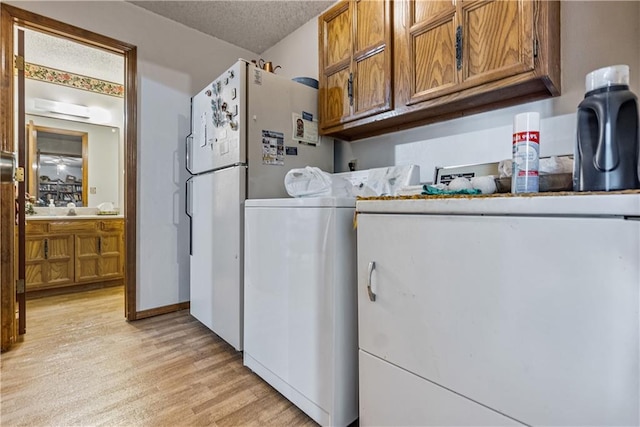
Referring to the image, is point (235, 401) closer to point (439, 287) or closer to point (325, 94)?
point (439, 287)

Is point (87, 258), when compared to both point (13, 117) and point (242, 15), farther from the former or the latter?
point (242, 15)

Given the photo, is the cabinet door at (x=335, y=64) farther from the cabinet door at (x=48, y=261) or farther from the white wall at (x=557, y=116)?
the cabinet door at (x=48, y=261)

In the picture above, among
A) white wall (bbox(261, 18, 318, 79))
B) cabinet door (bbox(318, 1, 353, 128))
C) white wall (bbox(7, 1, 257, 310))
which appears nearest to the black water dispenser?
cabinet door (bbox(318, 1, 353, 128))

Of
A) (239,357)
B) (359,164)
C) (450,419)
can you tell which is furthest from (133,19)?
(450,419)

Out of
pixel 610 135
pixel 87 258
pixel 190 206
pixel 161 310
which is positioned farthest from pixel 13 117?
pixel 610 135

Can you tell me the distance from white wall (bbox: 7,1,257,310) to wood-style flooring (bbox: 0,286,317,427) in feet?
1.48

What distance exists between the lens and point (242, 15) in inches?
99.2

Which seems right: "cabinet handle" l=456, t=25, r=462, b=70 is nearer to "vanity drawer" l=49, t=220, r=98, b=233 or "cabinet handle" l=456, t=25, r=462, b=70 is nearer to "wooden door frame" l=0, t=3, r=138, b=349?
"wooden door frame" l=0, t=3, r=138, b=349

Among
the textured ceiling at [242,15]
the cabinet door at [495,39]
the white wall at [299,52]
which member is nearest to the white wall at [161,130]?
the textured ceiling at [242,15]

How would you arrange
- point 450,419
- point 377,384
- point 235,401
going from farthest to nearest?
point 235,401
point 377,384
point 450,419

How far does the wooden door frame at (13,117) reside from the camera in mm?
1924

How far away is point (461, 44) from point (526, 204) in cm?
98

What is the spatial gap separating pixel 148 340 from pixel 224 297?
0.69 m

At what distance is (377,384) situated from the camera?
1020 mm
